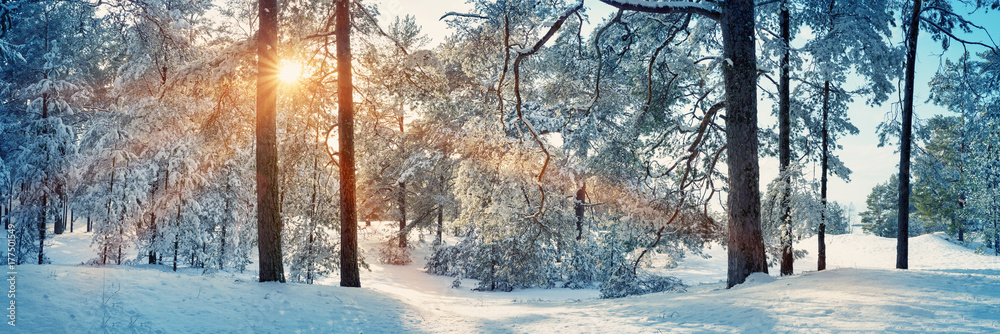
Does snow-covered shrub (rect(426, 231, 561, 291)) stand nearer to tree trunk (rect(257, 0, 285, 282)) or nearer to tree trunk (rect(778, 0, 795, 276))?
tree trunk (rect(778, 0, 795, 276))

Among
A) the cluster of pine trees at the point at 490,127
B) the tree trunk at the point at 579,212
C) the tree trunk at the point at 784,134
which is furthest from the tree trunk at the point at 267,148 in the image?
the tree trunk at the point at 784,134

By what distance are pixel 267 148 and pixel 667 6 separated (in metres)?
7.44

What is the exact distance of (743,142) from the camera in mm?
7613

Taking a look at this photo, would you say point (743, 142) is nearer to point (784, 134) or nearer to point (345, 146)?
point (784, 134)

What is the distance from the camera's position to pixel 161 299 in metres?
6.24

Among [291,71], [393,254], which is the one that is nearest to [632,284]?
[291,71]

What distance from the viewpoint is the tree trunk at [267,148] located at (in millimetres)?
8586

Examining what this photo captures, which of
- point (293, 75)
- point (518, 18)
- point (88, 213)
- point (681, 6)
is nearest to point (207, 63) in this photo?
point (293, 75)

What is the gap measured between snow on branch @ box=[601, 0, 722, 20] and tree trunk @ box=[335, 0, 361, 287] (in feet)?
18.3

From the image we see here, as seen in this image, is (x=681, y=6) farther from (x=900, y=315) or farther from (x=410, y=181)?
(x=410, y=181)

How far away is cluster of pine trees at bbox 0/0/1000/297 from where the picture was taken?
28.7 ft

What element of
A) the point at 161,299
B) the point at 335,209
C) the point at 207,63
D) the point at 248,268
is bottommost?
the point at 248,268

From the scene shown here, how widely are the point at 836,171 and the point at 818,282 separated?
7.41 metres

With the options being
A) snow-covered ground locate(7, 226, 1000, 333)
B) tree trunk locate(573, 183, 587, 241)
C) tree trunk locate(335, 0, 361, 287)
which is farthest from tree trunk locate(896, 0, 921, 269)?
tree trunk locate(335, 0, 361, 287)
